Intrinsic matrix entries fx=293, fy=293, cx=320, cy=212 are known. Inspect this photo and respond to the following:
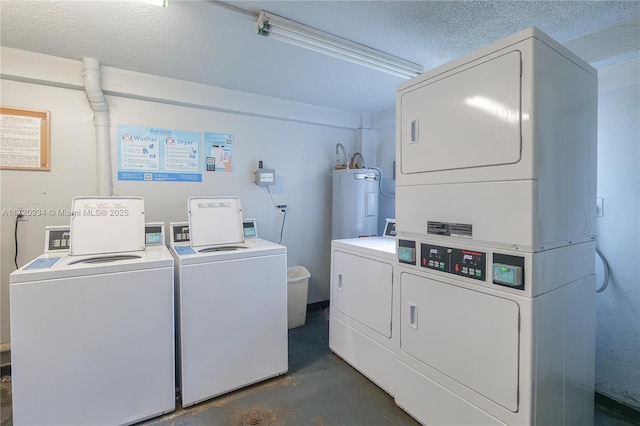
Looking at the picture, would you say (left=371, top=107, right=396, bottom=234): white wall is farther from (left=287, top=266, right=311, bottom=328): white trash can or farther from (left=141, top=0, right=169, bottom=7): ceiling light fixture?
(left=141, top=0, right=169, bottom=7): ceiling light fixture

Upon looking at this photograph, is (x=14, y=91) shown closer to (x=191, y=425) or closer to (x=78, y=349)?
(x=78, y=349)

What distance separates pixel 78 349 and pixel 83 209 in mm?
1002

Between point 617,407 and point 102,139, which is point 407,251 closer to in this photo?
point 617,407

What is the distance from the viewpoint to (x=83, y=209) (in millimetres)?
2092

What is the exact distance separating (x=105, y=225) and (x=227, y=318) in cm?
113

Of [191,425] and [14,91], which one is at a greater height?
[14,91]

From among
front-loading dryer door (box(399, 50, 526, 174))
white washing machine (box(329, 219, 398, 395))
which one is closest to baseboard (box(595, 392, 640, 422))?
white washing machine (box(329, 219, 398, 395))

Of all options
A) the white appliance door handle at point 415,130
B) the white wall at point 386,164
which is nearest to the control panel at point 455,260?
the white appliance door handle at point 415,130

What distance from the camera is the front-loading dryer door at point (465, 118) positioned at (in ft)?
4.12

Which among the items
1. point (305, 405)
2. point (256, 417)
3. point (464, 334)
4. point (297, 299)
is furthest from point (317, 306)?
point (464, 334)

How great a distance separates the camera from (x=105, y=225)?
2109 millimetres

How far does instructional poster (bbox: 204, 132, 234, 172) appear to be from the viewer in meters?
2.75

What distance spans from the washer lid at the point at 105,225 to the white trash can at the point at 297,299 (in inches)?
53.9

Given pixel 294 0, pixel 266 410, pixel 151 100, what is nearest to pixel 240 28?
pixel 294 0
